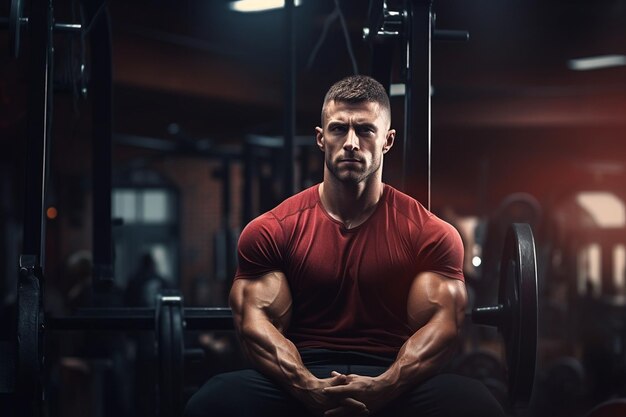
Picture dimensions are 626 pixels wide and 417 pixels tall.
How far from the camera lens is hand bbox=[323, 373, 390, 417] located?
1785mm

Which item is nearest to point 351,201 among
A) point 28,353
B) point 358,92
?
point 358,92

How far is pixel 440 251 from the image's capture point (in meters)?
1.89

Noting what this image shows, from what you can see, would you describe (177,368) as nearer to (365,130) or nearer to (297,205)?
(297,205)

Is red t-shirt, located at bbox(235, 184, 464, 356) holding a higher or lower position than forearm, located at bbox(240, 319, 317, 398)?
higher

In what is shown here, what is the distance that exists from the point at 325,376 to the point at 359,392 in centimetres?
10

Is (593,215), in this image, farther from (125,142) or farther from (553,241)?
(125,142)

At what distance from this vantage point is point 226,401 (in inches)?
73.0

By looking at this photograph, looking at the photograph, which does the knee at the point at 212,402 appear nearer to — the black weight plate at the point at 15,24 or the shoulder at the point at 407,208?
the shoulder at the point at 407,208

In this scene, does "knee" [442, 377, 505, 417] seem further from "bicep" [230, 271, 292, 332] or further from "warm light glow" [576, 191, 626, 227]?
"warm light glow" [576, 191, 626, 227]

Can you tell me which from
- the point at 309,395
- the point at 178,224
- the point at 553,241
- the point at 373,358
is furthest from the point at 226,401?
the point at 178,224

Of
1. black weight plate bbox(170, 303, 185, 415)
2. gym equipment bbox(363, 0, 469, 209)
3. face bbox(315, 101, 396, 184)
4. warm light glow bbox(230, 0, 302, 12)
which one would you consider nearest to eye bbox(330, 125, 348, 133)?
face bbox(315, 101, 396, 184)

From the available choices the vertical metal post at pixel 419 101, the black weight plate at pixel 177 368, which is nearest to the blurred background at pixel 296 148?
the vertical metal post at pixel 419 101

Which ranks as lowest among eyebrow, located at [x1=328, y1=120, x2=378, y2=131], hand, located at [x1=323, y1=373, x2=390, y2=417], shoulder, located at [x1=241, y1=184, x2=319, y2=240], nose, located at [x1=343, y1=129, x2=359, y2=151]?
hand, located at [x1=323, y1=373, x2=390, y2=417]

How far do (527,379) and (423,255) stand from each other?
1.26 feet
